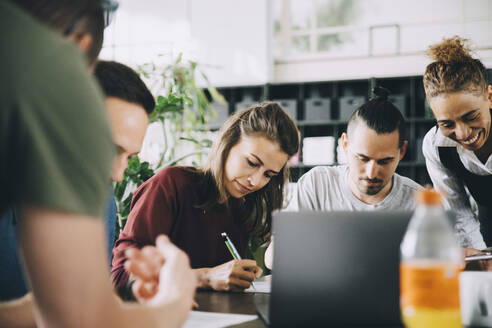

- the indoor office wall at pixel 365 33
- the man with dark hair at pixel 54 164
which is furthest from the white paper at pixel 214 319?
the indoor office wall at pixel 365 33

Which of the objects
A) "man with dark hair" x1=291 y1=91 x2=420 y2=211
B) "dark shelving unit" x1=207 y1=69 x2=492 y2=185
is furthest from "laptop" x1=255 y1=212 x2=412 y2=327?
"dark shelving unit" x1=207 y1=69 x2=492 y2=185

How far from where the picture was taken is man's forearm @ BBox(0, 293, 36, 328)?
788 millimetres

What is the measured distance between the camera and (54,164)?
46 cm

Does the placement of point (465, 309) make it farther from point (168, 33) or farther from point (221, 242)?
point (168, 33)

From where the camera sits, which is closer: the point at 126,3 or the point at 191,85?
the point at 191,85

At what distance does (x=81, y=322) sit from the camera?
1.60ft

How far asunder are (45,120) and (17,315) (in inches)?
19.1

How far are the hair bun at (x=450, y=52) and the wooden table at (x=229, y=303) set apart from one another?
3.93 ft

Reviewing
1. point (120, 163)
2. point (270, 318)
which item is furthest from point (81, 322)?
point (120, 163)

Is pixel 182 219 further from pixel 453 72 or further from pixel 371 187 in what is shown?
pixel 453 72

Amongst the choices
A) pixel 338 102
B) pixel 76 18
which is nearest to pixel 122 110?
pixel 76 18

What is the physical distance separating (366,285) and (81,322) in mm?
459

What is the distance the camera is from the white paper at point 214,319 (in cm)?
83

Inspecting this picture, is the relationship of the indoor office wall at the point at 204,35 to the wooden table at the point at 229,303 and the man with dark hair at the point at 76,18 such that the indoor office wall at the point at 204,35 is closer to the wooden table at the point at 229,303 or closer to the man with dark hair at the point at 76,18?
the wooden table at the point at 229,303
